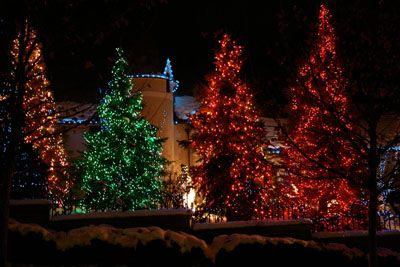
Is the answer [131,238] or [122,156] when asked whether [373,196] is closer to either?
[131,238]

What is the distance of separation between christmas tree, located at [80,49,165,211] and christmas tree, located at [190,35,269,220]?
83.3 inches

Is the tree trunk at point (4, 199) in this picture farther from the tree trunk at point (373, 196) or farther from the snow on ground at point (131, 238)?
the tree trunk at point (373, 196)

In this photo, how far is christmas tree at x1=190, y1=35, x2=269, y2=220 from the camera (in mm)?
19203

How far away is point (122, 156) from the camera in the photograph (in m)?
19.2

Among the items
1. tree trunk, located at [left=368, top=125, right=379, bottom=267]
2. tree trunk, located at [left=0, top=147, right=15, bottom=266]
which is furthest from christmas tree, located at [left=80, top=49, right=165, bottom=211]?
tree trunk, located at [left=0, top=147, right=15, bottom=266]

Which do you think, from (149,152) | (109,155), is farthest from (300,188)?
(109,155)

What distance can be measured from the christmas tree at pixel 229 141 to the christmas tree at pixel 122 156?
2115mm

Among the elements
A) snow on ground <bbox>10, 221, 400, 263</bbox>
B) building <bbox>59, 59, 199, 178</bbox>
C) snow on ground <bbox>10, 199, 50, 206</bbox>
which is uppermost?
building <bbox>59, 59, 199, 178</bbox>

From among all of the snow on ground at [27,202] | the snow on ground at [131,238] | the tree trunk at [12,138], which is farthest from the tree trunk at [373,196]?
the snow on ground at [27,202]

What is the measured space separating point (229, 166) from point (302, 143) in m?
3.40

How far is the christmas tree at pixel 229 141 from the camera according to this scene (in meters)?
19.2

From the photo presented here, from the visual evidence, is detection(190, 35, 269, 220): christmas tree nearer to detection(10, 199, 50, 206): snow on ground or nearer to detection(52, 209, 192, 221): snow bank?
detection(52, 209, 192, 221): snow bank

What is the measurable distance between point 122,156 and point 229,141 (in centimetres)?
461

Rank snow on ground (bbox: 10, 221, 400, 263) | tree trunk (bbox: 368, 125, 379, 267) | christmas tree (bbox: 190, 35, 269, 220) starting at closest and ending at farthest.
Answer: snow on ground (bbox: 10, 221, 400, 263) → tree trunk (bbox: 368, 125, 379, 267) → christmas tree (bbox: 190, 35, 269, 220)
